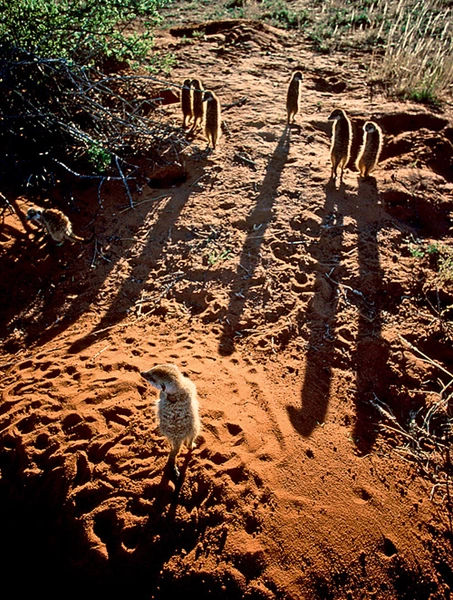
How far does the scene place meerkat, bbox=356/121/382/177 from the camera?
6344mm

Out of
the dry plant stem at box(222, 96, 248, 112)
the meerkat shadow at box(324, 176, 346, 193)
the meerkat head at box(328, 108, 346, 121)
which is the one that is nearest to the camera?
the meerkat shadow at box(324, 176, 346, 193)

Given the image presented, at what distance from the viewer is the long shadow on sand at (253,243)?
14.6ft

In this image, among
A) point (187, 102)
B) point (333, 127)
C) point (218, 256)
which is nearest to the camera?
point (218, 256)

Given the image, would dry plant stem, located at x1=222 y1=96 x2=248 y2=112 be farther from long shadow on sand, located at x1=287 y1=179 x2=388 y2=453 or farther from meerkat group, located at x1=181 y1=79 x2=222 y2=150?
long shadow on sand, located at x1=287 y1=179 x2=388 y2=453

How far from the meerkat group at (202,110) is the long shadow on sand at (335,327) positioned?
279 cm

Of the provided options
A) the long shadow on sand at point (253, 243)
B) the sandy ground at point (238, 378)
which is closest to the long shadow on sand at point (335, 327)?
the sandy ground at point (238, 378)

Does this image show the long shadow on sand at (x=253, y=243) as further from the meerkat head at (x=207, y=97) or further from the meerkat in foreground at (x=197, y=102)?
the meerkat in foreground at (x=197, y=102)

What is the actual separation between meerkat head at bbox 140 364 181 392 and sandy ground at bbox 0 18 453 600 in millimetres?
591

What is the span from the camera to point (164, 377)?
3057mm

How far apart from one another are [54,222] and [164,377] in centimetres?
367

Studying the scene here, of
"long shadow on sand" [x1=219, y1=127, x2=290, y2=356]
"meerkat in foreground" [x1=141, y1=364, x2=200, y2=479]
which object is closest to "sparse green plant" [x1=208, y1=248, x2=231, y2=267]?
"long shadow on sand" [x1=219, y1=127, x2=290, y2=356]

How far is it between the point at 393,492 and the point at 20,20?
819 centimetres

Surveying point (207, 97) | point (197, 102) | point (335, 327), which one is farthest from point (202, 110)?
point (335, 327)

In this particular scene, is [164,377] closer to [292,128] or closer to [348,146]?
[348,146]
